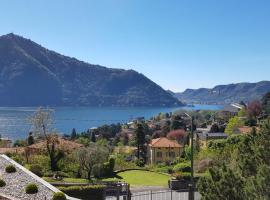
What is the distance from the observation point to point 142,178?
31672 mm

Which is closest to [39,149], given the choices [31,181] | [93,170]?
[93,170]

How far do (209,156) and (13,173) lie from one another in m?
23.1

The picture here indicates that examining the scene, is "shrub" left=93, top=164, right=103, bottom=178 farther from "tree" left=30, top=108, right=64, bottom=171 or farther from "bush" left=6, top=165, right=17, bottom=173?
"bush" left=6, top=165, right=17, bottom=173

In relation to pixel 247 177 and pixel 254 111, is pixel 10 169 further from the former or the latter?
pixel 254 111

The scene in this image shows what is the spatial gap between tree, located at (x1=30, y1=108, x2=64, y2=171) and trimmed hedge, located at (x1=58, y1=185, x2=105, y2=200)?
1283cm

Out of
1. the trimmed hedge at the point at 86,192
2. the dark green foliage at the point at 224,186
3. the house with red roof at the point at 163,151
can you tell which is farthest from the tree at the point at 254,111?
the dark green foliage at the point at 224,186

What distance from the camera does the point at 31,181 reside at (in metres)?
18.4

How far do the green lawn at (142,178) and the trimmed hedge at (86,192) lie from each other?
25.5 feet

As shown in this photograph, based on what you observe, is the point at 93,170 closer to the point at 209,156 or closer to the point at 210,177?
the point at 209,156

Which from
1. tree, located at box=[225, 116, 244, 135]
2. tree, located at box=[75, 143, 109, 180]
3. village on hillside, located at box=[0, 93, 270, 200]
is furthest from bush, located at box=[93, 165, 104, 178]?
tree, located at box=[225, 116, 244, 135]

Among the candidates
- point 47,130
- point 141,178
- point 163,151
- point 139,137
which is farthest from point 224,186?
point 163,151

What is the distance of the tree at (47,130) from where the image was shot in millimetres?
32812

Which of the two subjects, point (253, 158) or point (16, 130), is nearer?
point (253, 158)

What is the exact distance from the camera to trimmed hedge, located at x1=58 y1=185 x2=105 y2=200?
63.8ft
